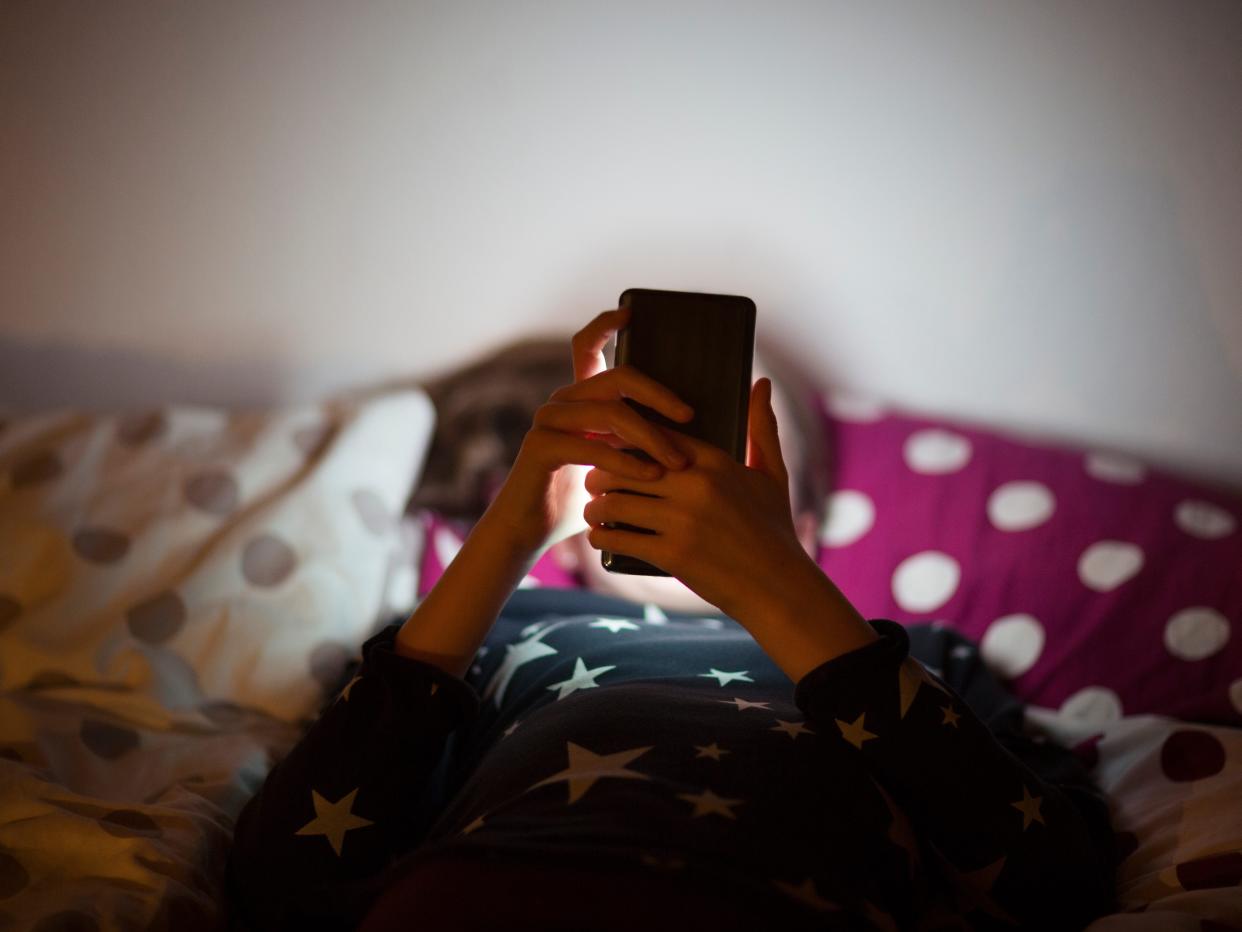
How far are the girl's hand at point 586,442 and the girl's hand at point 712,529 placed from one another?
0.04 feet

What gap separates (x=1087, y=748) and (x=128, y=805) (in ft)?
2.50

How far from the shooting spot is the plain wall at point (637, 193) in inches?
44.5

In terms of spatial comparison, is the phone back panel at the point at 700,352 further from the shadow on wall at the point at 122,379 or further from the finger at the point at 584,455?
the shadow on wall at the point at 122,379

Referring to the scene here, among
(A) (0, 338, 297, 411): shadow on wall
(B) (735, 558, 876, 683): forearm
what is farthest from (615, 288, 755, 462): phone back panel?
(A) (0, 338, 297, 411): shadow on wall

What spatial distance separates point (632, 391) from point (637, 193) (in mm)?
668

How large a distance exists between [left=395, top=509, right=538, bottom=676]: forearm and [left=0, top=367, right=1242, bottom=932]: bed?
0.70 ft

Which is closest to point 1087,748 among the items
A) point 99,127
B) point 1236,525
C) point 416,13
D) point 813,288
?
point 1236,525

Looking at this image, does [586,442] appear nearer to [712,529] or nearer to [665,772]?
[712,529]

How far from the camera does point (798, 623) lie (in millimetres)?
591

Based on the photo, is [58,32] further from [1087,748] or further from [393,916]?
[1087,748]

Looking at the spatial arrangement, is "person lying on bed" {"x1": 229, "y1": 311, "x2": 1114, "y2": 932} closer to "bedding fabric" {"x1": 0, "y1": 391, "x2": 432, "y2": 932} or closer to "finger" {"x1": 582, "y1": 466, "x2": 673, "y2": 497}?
"finger" {"x1": 582, "y1": 466, "x2": 673, "y2": 497}

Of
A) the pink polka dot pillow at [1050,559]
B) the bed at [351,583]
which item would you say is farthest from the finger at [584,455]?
the pink polka dot pillow at [1050,559]

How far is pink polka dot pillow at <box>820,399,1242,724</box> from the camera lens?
3.13 feet

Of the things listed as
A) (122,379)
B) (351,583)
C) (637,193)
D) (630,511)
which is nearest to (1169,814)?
(630,511)
